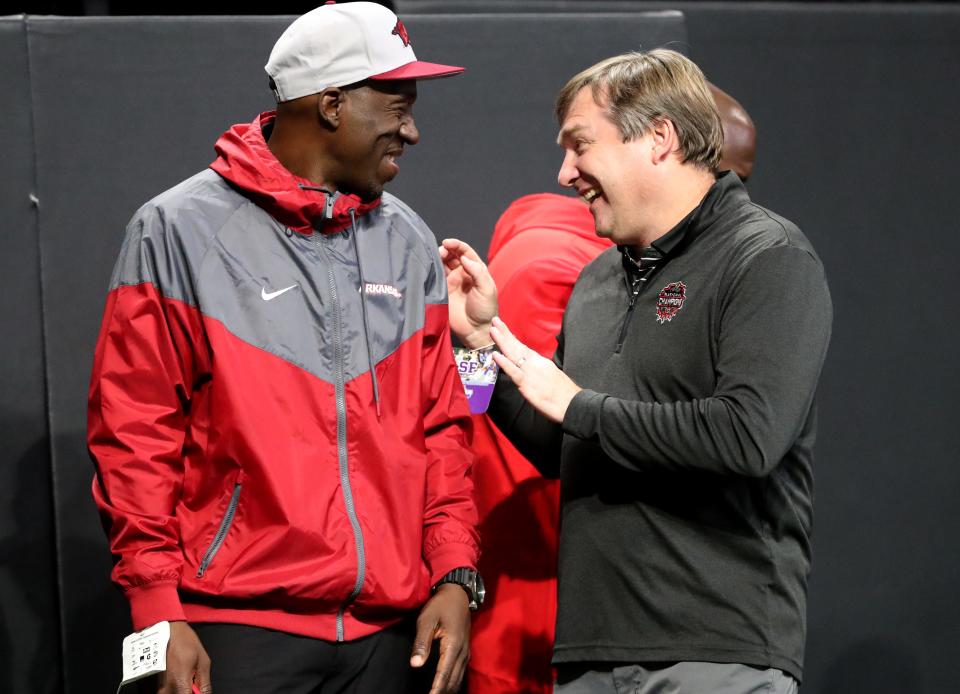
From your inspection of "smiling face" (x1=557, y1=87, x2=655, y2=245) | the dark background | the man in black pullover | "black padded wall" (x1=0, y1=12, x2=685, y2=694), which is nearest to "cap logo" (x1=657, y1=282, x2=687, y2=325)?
the man in black pullover

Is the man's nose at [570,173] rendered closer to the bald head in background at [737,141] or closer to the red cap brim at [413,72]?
the red cap brim at [413,72]

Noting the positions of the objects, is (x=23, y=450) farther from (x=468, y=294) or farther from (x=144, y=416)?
(x=468, y=294)

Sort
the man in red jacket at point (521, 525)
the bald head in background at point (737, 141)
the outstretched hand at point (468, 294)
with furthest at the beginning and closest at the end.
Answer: the bald head in background at point (737, 141) < the man in red jacket at point (521, 525) < the outstretched hand at point (468, 294)

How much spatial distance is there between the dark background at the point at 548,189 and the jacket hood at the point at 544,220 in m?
0.17

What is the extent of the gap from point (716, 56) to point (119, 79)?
164cm

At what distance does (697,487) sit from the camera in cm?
178

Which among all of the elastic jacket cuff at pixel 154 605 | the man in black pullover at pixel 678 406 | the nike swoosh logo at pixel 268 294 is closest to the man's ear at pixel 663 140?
the man in black pullover at pixel 678 406

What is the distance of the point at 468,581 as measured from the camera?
187 centimetres

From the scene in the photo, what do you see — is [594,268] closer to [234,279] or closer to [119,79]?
[234,279]

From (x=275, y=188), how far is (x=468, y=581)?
0.69 m

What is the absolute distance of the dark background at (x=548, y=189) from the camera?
249cm

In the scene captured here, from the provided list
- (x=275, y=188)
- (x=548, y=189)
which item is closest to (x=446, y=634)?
(x=275, y=188)

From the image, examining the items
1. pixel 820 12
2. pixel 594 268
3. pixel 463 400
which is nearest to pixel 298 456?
pixel 463 400

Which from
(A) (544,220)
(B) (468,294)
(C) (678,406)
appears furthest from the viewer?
(A) (544,220)
